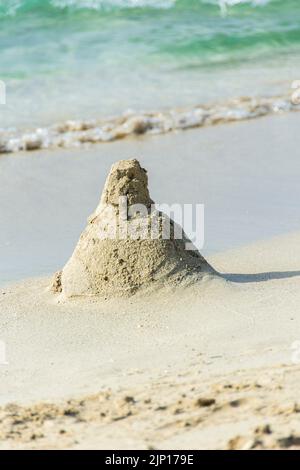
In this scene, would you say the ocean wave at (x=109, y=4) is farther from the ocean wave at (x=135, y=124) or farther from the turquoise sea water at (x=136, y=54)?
the ocean wave at (x=135, y=124)

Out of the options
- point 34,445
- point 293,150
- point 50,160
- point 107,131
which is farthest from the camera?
point 107,131

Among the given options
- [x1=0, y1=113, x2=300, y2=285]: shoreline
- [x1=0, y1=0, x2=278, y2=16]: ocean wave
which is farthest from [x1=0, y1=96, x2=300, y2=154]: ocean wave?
[x1=0, y1=0, x2=278, y2=16]: ocean wave

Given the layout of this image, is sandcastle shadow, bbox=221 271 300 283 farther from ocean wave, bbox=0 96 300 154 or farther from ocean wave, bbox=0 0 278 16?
ocean wave, bbox=0 0 278 16

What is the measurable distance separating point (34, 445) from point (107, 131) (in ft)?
25.4

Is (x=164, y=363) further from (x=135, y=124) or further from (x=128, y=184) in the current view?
(x=135, y=124)

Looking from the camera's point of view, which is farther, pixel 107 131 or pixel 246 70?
pixel 246 70

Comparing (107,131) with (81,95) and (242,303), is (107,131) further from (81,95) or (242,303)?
(242,303)

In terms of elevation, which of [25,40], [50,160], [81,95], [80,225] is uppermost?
[25,40]

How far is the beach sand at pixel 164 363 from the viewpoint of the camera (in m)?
3.91

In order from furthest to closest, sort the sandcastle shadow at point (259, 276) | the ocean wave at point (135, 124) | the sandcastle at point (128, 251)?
the ocean wave at point (135, 124)
the sandcastle shadow at point (259, 276)
the sandcastle at point (128, 251)

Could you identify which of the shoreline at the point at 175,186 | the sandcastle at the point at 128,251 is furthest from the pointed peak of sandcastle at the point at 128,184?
the shoreline at the point at 175,186

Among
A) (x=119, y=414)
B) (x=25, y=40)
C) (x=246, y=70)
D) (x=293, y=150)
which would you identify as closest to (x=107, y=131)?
(x=293, y=150)

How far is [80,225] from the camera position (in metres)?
7.65

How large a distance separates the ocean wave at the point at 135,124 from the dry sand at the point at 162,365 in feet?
15.5
